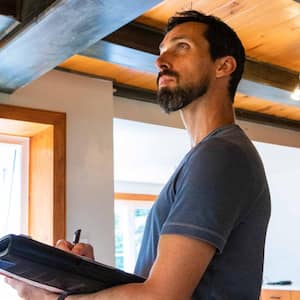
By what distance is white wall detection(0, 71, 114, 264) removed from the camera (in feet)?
7.91

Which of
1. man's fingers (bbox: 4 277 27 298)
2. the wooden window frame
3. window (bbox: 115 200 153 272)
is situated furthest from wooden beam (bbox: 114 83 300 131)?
window (bbox: 115 200 153 272)

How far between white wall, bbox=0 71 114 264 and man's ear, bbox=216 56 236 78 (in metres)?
1.41

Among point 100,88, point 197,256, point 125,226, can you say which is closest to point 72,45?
point 100,88

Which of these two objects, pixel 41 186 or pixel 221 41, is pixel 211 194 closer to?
pixel 221 41

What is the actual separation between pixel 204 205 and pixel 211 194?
0.02 metres

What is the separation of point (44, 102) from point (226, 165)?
66.4 inches

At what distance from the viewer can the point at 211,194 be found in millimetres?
839

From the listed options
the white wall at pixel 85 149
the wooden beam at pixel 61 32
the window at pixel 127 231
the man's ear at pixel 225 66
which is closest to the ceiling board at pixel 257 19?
the wooden beam at pixel 61 32

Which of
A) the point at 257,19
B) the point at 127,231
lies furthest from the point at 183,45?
the point at 127,231

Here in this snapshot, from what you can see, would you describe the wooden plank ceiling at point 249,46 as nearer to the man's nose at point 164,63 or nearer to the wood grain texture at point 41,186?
the wood grain texture at point 41,186

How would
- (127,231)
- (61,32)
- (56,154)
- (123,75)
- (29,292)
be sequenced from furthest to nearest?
1. (127,231)
2. (123,75)
3. (56,154)
4. (61,32)
5. (29,292)

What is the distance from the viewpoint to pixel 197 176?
858 mm

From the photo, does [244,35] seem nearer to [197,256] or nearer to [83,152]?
[83,152]

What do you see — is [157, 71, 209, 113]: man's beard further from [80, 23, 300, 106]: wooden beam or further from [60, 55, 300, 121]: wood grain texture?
[60, 55, 300, 121]: wood grain texture
